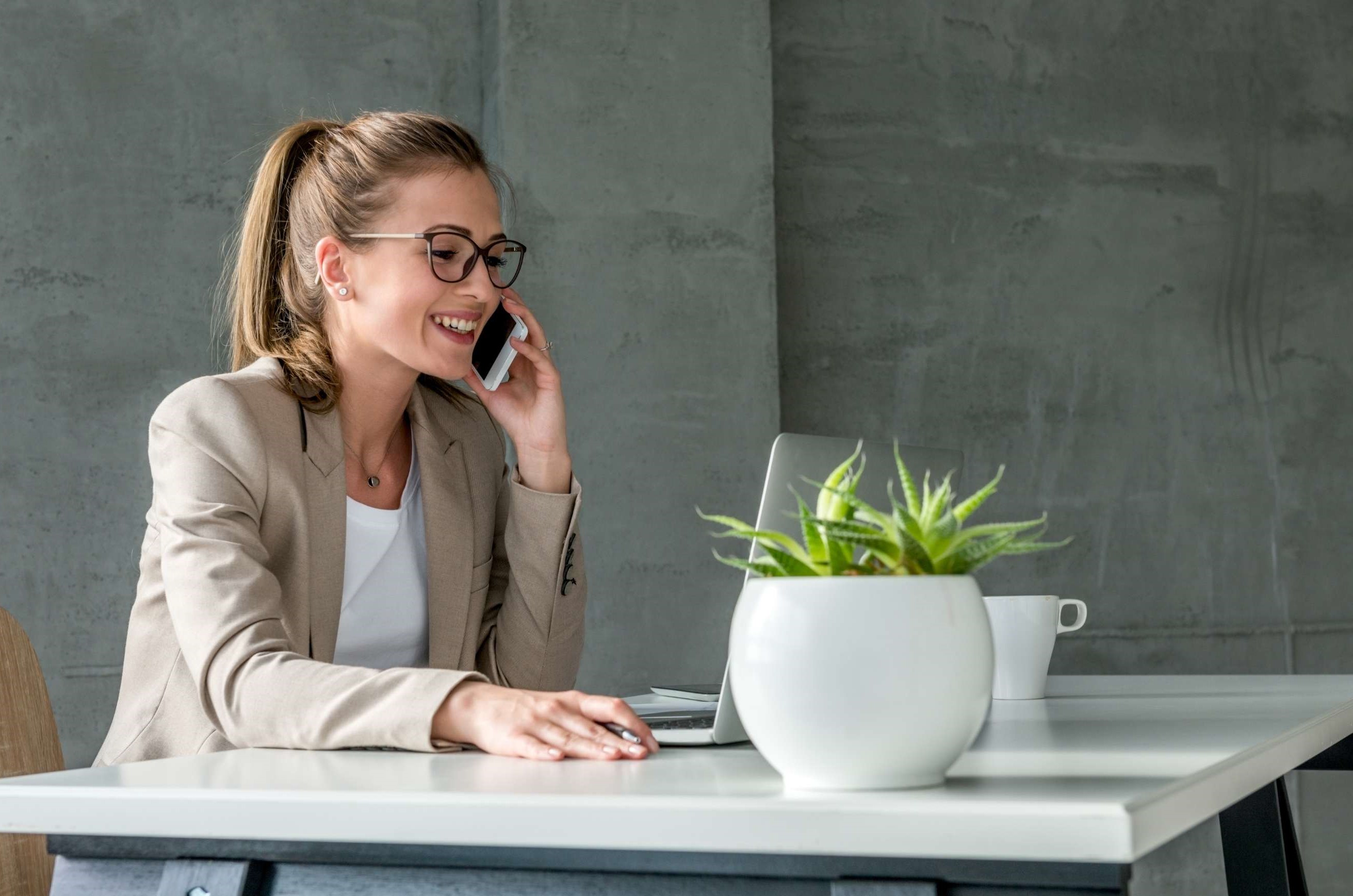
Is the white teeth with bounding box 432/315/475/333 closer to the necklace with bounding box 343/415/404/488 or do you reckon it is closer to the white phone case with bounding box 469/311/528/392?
the white phone case with bounding box 469/311/528/392

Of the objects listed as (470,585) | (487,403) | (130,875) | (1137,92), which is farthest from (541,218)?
(130,875)

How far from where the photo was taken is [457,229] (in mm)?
1674

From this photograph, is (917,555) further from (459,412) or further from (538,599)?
(459,412)

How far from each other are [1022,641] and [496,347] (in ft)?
2.77

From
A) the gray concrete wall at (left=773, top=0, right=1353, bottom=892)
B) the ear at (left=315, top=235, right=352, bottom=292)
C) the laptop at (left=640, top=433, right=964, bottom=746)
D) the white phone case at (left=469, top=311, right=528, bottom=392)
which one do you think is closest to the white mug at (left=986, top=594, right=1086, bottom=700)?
the laptop at (left=640, top=433, right=964, bottom=746)

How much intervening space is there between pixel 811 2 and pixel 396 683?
3.46 metres

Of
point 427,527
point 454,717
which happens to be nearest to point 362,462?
point 427,527

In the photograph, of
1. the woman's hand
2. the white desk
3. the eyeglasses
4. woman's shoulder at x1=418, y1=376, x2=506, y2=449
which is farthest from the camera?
woman's shoulder at x1=418, y1=376, x2=506, y2=449

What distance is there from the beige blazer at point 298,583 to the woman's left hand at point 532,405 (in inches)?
1.5

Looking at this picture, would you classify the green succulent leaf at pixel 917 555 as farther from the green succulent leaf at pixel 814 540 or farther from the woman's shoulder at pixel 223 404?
the woman's shoulder at pixel 223 404

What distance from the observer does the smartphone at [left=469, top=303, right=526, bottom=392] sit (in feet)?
5.97

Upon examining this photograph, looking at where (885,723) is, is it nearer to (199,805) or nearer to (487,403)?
(199,805)

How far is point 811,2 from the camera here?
4043 millimetres

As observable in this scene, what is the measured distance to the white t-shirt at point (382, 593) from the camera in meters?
1.67
